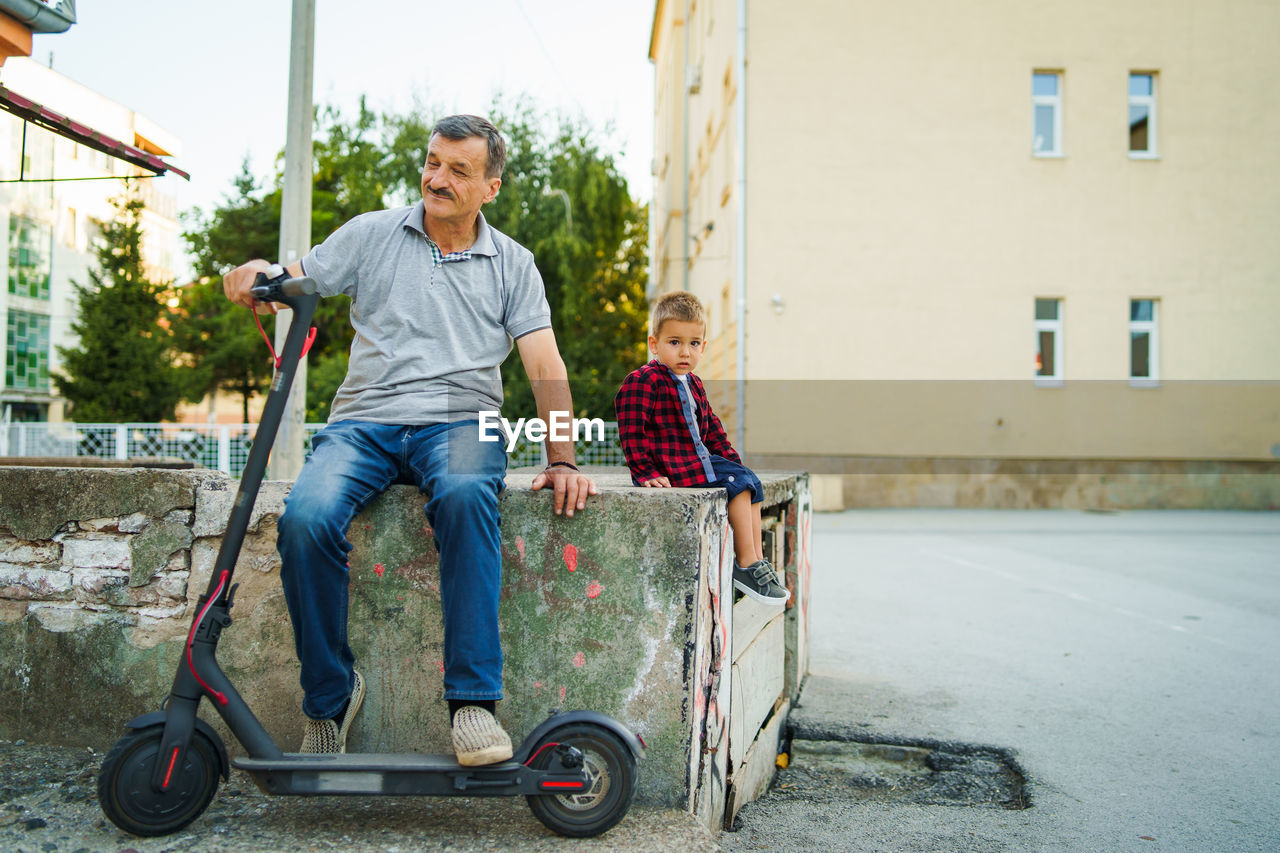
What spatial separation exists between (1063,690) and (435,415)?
12.5 ft

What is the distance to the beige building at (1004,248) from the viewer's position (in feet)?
55.1

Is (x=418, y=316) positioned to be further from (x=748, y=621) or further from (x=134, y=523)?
(x=748, y=621)

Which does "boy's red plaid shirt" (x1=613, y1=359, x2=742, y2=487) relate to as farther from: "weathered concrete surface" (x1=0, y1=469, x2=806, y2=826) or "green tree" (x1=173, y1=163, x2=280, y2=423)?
"green tree" (x1=173, y1=163, x2=280, y2=423)

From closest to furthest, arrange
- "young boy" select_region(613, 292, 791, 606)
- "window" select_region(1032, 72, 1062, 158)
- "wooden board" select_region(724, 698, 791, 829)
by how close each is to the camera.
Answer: "wooden board" select_region(724, 698, 791, 829), "young boy" select_region(613, 292, 791, 606), "window" select_region(1032, 72, 1062, 158)

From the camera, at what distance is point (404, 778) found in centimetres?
212

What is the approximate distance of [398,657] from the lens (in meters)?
2.56

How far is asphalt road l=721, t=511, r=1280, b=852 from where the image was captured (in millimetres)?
3137

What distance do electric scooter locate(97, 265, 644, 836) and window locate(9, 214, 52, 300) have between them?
133 feet

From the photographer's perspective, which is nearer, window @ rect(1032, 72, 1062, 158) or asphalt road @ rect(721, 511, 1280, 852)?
asphalt road @ rect(721, 511, 1280, 852)

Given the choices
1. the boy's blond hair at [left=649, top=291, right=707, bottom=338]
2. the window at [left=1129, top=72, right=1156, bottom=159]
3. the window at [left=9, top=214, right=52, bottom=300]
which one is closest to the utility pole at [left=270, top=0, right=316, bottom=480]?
the boy's blond hair at [left=649, top=291, right=707, bottom=338]

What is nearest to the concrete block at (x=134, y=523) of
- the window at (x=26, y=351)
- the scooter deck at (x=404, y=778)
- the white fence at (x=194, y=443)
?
the scooter deck at (x=404, y=778)

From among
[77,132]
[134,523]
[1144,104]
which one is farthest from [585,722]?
[1144,104]

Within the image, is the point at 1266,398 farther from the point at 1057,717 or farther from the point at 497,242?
the point at 497,242

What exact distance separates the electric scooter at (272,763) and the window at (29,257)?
40513 mm
